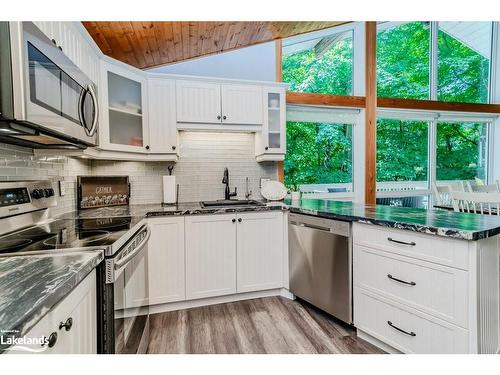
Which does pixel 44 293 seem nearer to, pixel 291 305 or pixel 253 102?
pixel 291 305

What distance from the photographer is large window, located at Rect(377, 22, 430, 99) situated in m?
4.04

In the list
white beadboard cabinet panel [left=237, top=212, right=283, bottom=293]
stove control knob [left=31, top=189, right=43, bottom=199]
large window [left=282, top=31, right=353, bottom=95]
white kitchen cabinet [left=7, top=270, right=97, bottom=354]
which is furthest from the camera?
large window [left=282, top=31, right=353, bottom=95]

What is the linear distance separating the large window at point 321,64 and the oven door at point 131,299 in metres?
2.87

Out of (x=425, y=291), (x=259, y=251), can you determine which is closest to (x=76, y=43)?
(x=259, y=251)

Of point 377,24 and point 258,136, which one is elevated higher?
point 377,24

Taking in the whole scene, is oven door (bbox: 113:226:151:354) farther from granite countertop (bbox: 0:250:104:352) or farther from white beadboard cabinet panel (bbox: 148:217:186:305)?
white beadboard cabinet panel (bbox: 148:217:186:305)

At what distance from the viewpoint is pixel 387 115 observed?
4.07 meters

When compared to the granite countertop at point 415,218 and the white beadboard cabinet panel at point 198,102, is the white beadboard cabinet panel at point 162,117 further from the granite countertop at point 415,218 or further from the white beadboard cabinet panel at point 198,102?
the granite countertop at point 415,218

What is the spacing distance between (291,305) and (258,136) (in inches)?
70.2

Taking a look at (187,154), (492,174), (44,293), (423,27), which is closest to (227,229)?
(187,154)

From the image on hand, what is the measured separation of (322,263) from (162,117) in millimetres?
1999

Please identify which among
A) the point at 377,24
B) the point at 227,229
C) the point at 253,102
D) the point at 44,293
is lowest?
the point at 227,229
